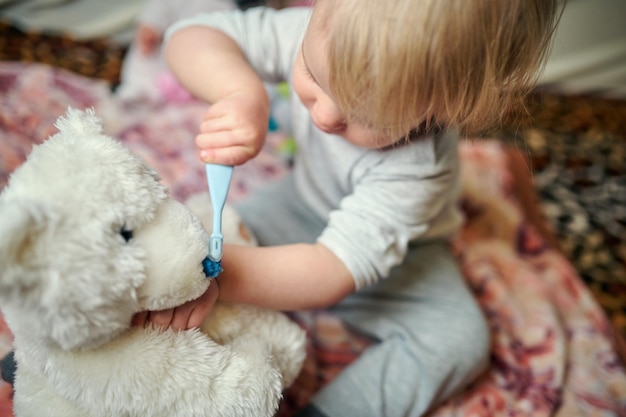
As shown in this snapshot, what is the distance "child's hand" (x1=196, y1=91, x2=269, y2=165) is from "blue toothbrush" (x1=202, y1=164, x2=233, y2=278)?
10 millimetres

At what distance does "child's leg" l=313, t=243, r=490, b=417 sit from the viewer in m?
0.64

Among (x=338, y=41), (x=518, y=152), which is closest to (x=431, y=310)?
(x=338, y=41)

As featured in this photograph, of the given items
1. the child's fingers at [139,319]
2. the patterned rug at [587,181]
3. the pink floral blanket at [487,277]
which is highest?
the child's fingers at [139,319]

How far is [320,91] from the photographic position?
516 millimetres

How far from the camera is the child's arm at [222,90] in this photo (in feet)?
1.75

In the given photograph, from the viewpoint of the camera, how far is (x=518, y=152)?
116 cm

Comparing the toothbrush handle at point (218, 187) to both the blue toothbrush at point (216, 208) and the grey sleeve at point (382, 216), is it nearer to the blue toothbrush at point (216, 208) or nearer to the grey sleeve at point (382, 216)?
the blue toothbrush at point (216, 208)

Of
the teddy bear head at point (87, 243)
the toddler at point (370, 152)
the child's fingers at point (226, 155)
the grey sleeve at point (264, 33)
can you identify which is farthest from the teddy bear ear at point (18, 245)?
the grey sleeve at point (264, 33)

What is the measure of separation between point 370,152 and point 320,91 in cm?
13

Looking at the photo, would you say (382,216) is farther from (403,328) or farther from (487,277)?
(487,277)

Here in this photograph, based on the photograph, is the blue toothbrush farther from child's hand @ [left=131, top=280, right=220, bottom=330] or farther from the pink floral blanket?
the pink floral blanket

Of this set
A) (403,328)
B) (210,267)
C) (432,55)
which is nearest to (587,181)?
(403,328)

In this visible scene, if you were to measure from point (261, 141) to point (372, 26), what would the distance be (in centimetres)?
19

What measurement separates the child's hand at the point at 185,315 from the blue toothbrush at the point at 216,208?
3 centimetres
